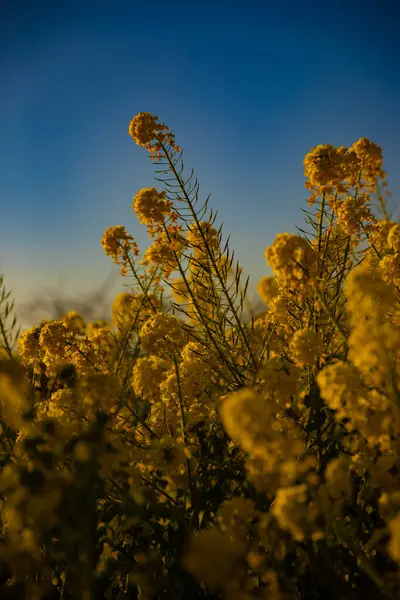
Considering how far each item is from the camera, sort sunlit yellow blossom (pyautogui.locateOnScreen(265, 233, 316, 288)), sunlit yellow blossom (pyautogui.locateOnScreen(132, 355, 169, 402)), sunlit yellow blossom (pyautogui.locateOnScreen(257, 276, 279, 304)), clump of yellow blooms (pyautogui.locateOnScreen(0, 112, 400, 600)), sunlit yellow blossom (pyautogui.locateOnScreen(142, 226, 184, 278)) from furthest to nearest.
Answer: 1. sunlit yellow blossom (pyautogui.locateOnScreen(257, 276, 279, 304))
2. sunlit yellow blossom (pyautogui.locateOnScreen(142, 226, 184, 278))
3. sunlit yellow blossom (pyautogui.locateOnScreen(132, 355, 169, 402))
4. sunlit yellow blossom (pyautogui.locateOnScreen(265, 233, 316, 288))
5. clump of yellow blooms (pyautogui.locateOnScreen(0, 112, 400, 600))

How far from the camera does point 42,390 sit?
361cm

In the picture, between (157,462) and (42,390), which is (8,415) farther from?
(42,390)

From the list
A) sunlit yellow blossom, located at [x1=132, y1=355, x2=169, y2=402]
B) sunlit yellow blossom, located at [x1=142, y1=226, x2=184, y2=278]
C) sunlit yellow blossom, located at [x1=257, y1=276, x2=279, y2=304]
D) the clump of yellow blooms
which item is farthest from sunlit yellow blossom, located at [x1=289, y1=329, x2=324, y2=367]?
sunlit yellow blossom, located at [x1=257, y1=276, x2=279, y2=304]

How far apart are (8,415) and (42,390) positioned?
1.65 meters

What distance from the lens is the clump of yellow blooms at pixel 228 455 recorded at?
1.43 meters

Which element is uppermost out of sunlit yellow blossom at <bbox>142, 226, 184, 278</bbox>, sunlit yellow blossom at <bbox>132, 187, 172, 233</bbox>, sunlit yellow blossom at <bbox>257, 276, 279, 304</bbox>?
sunlit yellow blossom at <bbox>257, 276, 279, 304</bbox>

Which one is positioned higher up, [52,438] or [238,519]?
[52,438]

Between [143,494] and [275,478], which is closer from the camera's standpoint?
[275,478]

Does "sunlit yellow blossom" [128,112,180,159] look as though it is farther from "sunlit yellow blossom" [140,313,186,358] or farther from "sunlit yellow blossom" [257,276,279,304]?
"sunlit yellow blossom" [257,276,279,304]

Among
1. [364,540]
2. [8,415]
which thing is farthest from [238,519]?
[8,415]

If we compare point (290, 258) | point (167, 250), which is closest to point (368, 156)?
point (290, 258)

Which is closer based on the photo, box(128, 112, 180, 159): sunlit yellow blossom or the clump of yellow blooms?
the clump of yellow blooms

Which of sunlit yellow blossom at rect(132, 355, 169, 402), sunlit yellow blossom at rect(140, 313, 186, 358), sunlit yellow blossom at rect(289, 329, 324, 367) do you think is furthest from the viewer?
sunlit yellow blossom at rect(132, 355, 169, 402)

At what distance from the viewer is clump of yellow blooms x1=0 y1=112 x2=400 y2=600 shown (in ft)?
4.69
